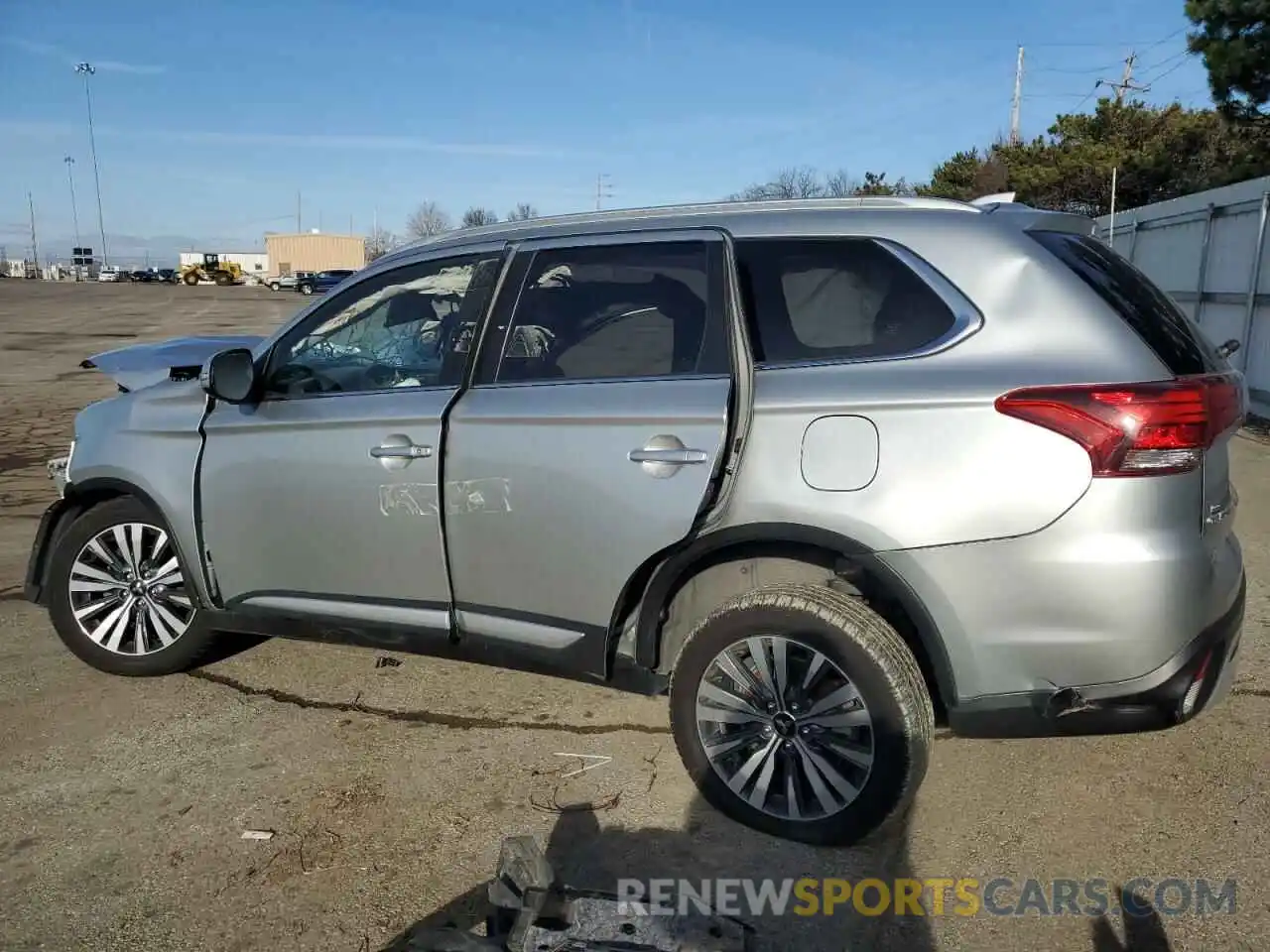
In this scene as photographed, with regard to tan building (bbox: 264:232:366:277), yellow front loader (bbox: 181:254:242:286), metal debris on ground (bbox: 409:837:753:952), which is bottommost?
metal debris on ground (bbox: 409:837:753:952)

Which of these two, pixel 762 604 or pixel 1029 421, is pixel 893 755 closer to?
pixel 762 604

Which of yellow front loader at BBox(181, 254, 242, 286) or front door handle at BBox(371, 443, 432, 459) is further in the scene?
yellow front loader at BBox(181, 254, 242, 286)

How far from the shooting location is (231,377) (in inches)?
149

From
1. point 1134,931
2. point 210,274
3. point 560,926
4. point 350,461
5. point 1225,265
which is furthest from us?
point 210,274

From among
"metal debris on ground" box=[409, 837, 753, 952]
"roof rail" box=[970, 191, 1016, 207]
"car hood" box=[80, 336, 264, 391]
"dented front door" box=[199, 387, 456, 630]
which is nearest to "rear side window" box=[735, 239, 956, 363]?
Result: "roof rail" box=[970, 191, 1016, 207]

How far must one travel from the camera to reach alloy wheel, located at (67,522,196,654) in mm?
4219

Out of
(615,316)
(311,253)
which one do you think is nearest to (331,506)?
(615,316)

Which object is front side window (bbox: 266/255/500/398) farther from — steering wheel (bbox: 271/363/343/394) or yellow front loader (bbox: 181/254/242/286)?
yellow front loader (bbox: 181/254/242/286)

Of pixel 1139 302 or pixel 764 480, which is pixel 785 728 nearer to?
pixel 764 480

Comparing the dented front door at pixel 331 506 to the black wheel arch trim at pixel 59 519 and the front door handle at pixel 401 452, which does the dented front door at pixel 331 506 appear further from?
the black wheel arch trim at pixel 59 519

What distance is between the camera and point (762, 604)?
9.76ft

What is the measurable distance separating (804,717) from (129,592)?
2975mm

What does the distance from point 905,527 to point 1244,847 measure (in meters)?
1.44

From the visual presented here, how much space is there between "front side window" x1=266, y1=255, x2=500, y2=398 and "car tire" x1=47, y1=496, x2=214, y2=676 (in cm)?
99
